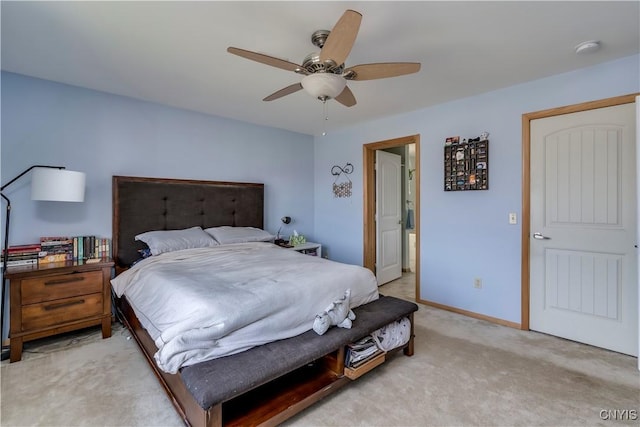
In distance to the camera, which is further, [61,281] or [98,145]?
[98,145]

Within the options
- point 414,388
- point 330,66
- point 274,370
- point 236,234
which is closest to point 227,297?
point 274,370

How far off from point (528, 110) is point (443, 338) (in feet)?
7.50

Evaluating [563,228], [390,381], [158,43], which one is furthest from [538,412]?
[158,43]

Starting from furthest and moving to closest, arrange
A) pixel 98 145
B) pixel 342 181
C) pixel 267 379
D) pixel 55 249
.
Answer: pixel 342 181 < pixel 98 145 < pixel 55 249 < pixel 267 379

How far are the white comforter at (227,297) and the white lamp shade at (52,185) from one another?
0.83 meters

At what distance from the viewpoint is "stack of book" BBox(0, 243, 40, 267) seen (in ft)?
8.13

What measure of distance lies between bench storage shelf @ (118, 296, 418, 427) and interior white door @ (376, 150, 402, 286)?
7.83 feet

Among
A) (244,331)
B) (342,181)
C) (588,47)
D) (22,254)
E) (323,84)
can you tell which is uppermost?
(588,47)

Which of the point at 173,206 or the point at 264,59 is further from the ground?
the point at 264,59

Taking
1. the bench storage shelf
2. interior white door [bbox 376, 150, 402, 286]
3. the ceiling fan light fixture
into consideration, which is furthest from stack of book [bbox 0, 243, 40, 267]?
the ceiling fan light fixture

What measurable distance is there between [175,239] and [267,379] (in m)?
2.10

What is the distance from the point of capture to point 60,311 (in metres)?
2.52

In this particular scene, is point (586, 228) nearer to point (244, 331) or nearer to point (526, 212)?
point (526, 212)

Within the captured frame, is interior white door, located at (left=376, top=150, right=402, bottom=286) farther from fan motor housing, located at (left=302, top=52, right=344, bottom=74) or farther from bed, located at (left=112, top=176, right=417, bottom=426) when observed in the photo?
fan motor housing, located at (left=302, top=52, right=344, bottom=74)
